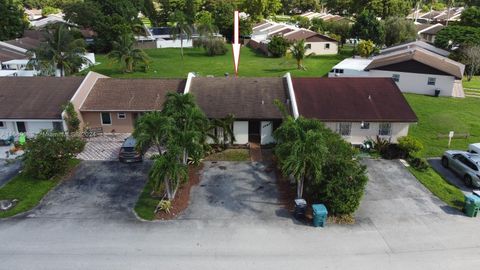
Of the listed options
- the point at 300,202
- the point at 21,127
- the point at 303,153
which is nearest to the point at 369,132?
the point at 300,202

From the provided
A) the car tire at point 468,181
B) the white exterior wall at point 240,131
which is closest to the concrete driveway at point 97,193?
the white exterior wall at point 240,131

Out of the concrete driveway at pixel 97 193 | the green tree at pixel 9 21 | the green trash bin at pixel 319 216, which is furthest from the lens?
the green tree at pixel 9 21

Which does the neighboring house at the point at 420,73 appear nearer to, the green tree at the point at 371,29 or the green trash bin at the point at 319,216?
the green tree at the point at 371,29

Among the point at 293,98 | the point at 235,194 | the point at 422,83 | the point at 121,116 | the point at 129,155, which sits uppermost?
the point at 293,98

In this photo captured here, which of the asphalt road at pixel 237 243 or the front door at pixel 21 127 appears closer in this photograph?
the asphalt road at pixel 237 243

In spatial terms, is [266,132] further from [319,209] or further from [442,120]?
[442,120]

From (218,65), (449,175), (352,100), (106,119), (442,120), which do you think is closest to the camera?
(449,175)

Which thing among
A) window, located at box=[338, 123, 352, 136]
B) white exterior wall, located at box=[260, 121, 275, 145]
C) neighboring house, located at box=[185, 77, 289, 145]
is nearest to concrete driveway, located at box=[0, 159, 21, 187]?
neighboring house, located at box=[185, 77, 289, 145]

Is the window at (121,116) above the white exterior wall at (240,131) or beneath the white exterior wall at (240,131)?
above
